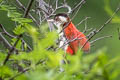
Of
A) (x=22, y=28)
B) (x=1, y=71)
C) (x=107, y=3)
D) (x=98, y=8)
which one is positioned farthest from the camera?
(x=98, y=8)

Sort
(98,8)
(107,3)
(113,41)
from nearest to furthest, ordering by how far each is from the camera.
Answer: (107,3)
(113,41)
(98,8)

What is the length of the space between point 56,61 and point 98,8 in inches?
481

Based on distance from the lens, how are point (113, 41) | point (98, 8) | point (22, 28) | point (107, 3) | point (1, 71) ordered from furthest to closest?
point (98, 8)
point (113, 41)
point (22, 28)
point (1, 71)
point (107, 3)

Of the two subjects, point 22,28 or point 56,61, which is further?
point 22,28

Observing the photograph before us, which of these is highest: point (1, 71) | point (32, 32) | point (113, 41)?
point (32, 32)

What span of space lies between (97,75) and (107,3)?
0.16m

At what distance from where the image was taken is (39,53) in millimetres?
760

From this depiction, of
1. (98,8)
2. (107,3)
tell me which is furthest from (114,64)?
(98,8)

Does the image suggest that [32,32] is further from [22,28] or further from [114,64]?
[22,28]

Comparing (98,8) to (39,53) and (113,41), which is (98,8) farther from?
(39,53)

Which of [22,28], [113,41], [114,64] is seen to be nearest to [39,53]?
[114,64]

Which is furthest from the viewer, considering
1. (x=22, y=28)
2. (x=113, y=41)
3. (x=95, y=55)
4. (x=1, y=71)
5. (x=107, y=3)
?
(x=113, y=41)

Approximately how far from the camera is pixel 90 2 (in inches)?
520

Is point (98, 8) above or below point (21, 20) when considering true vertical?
below
